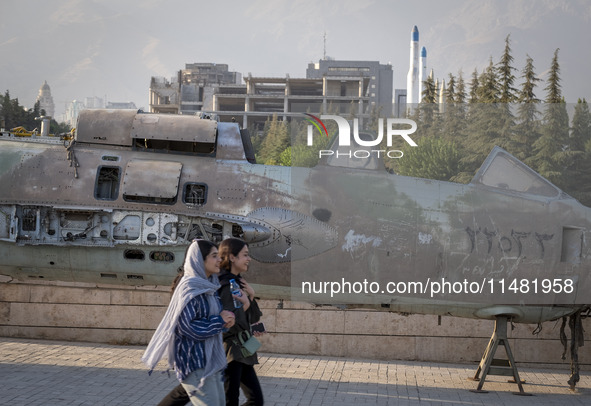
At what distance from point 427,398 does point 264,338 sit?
5.43 m

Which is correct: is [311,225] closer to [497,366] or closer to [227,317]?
[497,366]

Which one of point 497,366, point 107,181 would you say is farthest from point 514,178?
point 107,181

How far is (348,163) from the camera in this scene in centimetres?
1234

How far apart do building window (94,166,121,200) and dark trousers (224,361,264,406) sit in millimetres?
5092

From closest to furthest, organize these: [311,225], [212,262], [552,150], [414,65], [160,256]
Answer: [212,262] → [311,225] → [160,256] → [552,150] → [414,65]

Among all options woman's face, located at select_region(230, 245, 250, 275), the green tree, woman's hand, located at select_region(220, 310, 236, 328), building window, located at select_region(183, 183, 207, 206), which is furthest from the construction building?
woman's hand, located at select_region(220, 310, 236, 328)

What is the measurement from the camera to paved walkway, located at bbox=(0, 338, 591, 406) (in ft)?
37.9

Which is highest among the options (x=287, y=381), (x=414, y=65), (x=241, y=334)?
(x=414, y=65)

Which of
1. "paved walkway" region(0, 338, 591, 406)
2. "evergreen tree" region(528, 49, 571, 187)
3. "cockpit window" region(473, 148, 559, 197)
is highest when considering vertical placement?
"evergreen tree" region(528, 49, 571, 187)

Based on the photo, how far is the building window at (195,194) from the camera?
11.9 m

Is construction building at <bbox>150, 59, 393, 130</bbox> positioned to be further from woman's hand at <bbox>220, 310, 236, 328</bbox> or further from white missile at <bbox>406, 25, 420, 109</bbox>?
woman's hand at <bbox>220, 310, 236, 328</bbox>

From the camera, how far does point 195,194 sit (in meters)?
11.9

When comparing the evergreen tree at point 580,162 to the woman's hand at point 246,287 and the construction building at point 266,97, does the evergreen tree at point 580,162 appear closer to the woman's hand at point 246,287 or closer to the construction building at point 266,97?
the woman's hand at point 246,287

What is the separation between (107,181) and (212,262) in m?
5.83
